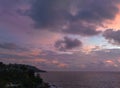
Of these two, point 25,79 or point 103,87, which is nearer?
point 25,79

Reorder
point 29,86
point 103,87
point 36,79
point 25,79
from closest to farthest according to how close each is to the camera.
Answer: point 29,86 → point 25,79 → point 36,79 → point 103,87

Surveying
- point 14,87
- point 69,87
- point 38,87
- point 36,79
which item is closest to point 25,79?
point 38,87

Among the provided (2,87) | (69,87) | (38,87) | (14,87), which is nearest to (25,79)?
(38,87)

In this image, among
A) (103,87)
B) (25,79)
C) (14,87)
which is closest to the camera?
(14,87)

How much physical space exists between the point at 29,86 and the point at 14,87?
43.7 feet

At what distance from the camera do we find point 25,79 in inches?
3398

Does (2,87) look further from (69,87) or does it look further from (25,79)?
(69,87)

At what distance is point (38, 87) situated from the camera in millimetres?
82875

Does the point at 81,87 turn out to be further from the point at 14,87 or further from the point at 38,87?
the point at 14,87

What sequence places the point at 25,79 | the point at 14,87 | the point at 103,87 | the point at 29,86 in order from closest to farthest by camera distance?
the point at 14,87 < the point at 29,86 < the point at 25,79 < the point at 103,87

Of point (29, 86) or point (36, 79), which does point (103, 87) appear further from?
point (29, 86)

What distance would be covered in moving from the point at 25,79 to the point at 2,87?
3146cm

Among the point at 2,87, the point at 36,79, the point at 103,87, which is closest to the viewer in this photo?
the point at 2,87

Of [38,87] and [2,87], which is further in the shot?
[38,87]
